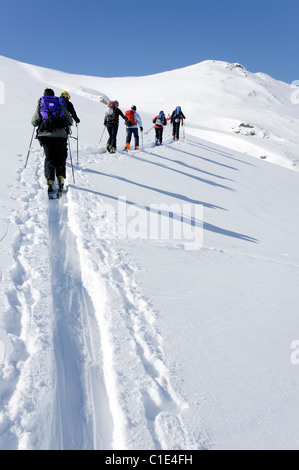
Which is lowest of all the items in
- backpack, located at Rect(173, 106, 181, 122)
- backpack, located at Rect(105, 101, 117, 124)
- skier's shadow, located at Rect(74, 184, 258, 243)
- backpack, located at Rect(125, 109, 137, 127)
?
skier's shadow, located at Rect(74, 184, 258, 243)

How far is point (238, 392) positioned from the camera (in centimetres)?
237

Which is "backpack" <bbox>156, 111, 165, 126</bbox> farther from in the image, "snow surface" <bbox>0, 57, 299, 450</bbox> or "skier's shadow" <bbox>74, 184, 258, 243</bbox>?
"skier's shadow" <bbox>74, 184, 258, 243</bbox>

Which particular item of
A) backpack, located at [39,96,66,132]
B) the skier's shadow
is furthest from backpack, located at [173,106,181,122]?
backpack, located at [39,96,66,132]

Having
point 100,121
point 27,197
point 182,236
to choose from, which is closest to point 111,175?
point 27,197

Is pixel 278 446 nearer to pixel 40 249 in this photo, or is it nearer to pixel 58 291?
pixel 58 291

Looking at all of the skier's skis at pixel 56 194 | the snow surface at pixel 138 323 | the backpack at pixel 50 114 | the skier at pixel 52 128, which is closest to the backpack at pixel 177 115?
the snow surface at pixel 138 323

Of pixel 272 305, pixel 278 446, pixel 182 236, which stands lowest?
pixel 278 446

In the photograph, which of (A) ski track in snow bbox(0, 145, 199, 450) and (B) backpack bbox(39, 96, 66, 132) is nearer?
(A) ski track in snow bbox(0, 145, 199, 450)

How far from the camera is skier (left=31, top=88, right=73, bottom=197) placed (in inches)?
219

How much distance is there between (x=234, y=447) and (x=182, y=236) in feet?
12.1

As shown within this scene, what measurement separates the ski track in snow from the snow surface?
0.01m

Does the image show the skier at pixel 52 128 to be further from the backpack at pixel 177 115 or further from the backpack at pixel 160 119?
the backpack at pixel 177 115

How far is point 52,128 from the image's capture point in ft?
18.4

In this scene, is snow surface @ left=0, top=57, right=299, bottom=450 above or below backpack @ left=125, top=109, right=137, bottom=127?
below
